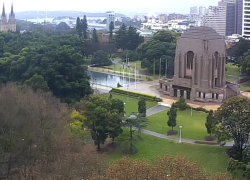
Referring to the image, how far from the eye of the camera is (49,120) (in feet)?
68.4

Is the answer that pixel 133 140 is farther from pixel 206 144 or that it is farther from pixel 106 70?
pixel 106 70

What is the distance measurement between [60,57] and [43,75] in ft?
7.84

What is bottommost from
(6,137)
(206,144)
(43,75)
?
(206,144)

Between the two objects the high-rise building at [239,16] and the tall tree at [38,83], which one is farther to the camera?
the high-rise building at [239,16]

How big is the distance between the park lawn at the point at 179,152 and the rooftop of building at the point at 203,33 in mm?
14103

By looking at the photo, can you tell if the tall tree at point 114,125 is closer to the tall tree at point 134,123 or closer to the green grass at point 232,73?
the tall tree at point 134,123

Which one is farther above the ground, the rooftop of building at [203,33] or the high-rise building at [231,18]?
the high-rise building at [231,18]

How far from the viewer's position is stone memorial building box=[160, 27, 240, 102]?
3503 centimetres

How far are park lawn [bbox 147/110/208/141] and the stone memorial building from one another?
13.2 feet

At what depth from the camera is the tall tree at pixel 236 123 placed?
2020cm

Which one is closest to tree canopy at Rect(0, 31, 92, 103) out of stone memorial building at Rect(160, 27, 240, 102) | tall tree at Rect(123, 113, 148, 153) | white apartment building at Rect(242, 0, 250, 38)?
tall tree at Rect(123, 113, 148, 153)

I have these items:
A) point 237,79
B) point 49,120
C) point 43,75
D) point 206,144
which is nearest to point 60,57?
point 43,75

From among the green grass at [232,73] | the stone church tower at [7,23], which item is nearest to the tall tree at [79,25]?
the stone church tower at [7,23]

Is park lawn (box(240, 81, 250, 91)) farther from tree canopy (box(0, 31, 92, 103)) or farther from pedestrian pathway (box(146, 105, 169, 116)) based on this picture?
tree canopy (box(0, 31, 92, 103))
